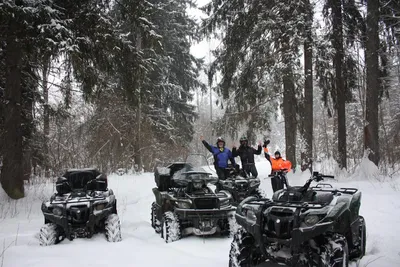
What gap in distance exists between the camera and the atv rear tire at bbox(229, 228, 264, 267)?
425cm

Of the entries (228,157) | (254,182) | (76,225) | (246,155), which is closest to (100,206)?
(76,225)

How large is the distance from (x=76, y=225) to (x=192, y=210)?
219cm

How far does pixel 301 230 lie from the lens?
376 centimetres

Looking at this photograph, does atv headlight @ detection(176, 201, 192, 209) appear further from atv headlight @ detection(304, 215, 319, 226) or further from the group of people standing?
the group of people standing

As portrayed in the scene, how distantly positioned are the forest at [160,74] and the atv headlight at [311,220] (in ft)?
21.3

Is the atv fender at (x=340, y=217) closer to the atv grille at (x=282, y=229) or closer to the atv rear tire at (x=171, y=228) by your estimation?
the atv grille at (x=282, y=229)

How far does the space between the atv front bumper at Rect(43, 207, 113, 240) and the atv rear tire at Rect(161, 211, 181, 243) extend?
48.3 inches

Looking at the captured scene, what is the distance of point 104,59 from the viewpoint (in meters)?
9.70

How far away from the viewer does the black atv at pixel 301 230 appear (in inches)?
148

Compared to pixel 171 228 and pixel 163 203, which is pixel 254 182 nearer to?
pixel 163 203

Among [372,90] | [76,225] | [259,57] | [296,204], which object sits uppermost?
[259,57]

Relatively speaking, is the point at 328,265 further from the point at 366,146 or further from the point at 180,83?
the point at 180,83

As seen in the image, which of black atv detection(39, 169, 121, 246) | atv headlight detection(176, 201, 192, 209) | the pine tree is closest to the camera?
black atv detection(39, 169, 121, 246)

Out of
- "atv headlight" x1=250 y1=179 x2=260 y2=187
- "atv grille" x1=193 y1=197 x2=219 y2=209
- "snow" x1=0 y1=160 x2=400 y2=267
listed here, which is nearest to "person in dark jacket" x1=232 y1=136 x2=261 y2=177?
"atv headlight" x1=250 y1=179 x2=260 y2=187
